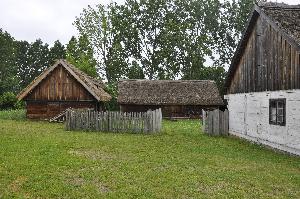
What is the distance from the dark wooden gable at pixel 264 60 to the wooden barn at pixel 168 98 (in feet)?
64.1

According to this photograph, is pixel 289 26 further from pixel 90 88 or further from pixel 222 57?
pixel 222 57

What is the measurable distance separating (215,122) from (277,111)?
7354 mm

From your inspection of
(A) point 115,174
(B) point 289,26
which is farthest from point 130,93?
(A) point 115,174

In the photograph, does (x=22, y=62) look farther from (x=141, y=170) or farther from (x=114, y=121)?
(x=141, y=170)

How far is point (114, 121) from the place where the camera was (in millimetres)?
25344

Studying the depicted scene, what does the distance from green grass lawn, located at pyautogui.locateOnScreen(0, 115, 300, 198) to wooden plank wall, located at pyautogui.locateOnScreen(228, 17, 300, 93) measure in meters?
3.14

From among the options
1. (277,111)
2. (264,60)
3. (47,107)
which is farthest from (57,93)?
(277,111)

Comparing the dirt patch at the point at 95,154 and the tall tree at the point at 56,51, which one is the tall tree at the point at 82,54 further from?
the dirt patch at the point at 95,154

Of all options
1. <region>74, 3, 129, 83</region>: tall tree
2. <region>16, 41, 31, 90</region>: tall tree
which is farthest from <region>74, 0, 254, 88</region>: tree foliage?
<region>16, 41, 31, 90</region>: tall tree

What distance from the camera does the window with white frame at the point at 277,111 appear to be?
17.4 meters

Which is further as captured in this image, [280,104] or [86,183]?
[280,104]

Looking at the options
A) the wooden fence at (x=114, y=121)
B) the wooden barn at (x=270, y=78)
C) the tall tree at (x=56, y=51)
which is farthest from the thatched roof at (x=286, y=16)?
the tall tree at (x=56, y=51)

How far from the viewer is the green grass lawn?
33.2ft

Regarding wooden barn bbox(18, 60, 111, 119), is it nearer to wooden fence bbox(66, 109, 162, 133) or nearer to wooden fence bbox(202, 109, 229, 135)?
wooden fence bbox(66, 109, 162, 133)
